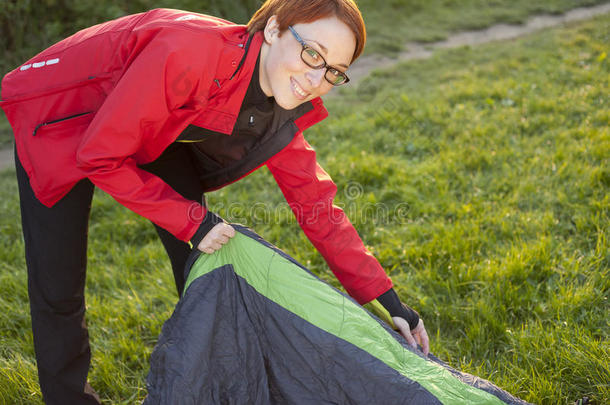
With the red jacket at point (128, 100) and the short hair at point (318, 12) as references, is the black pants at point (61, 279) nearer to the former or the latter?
the red jacket at point (128, 100)

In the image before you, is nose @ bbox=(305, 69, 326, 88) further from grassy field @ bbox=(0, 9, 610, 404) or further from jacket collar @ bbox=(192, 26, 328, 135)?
grassy field @ bbox=(0, 9, 610, 404)

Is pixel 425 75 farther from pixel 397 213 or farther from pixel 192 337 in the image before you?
pixel 192 337

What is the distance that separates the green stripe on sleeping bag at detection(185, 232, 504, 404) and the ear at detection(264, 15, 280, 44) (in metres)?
0.70

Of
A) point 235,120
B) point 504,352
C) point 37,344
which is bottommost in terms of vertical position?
point 504,352

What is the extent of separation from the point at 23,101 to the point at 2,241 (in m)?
2.14

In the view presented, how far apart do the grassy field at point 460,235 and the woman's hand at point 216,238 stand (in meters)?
1.01

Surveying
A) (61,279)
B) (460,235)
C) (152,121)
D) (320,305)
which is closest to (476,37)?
(460,235)

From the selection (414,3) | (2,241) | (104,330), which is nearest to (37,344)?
(104,330)

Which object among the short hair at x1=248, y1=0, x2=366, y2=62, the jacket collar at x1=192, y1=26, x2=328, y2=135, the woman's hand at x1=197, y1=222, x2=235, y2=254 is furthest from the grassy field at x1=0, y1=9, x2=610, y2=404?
the short hair at x1=248, y1=0, x2=366, y2=62

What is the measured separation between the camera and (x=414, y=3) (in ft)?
28.6

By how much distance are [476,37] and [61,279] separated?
7.11 metres

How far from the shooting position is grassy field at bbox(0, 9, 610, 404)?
2258 mm

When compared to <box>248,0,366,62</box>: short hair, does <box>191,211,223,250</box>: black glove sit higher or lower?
lower

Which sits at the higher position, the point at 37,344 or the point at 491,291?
the point at 37,344
